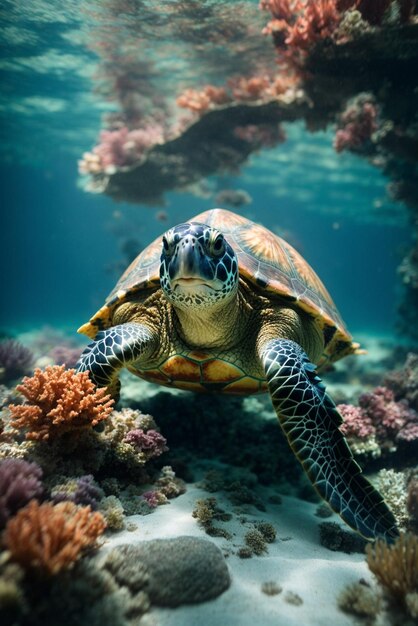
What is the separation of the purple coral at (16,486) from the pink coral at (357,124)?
10420mm

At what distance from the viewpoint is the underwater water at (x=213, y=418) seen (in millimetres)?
2074

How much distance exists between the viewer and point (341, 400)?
7191 mm

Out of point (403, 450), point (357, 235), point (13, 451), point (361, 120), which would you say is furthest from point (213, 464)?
point (357, 235)

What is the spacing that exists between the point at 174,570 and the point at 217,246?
2.39 m

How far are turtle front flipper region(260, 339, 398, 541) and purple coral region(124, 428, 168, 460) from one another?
1381mm

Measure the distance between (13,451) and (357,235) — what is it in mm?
65720

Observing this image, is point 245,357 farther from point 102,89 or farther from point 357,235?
point 357,235

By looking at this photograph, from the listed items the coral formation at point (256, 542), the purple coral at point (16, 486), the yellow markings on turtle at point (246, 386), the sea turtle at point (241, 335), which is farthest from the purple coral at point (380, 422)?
the purple coral at point (16, 486)

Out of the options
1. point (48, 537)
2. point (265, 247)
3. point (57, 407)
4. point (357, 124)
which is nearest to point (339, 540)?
point (48, 537)

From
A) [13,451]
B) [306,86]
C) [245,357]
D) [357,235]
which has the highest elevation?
[357,235]

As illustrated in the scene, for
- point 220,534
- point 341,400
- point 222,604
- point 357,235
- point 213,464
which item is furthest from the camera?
point 357,235

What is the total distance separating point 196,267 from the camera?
9.52ft

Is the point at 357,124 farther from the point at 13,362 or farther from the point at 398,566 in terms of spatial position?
the point at 13,362

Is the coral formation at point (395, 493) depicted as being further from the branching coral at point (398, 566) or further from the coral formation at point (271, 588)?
the coral formation at point (271, 588)
